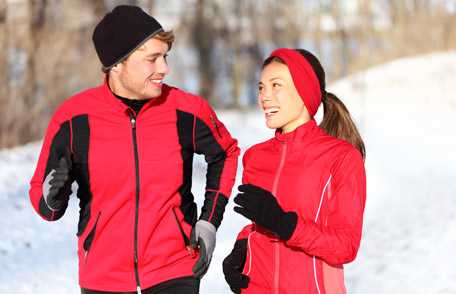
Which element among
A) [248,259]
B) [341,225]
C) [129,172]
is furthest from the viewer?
[129,172]

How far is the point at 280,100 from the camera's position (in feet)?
8.70

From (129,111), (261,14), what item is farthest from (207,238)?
(261,14)

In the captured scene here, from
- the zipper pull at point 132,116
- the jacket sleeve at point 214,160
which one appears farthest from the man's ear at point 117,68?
the jacket sleeve at point 214,160

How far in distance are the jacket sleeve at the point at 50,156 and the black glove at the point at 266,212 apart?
0.82 m

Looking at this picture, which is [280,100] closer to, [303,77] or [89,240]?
[303,77]

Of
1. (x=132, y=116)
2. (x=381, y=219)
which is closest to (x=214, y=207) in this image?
(x=132, y=116)

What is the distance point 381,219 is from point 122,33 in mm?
6552

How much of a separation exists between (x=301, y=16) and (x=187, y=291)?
1292 inches

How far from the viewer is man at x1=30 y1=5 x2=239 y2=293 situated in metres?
2.86

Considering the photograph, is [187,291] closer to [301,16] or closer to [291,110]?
[291,110]

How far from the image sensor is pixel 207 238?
2941 millimetres

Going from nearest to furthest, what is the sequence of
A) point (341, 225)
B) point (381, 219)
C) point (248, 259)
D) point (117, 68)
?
1. point (341, 225)
2. point (248, 259)
3. point (117, 68)
4. point (381, 219)

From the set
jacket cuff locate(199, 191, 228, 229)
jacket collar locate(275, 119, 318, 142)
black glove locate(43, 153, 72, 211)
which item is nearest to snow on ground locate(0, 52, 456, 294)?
jacket cuff locate(199, 191, 228, 229)

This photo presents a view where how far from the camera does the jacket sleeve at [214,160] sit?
3064 millimetres
